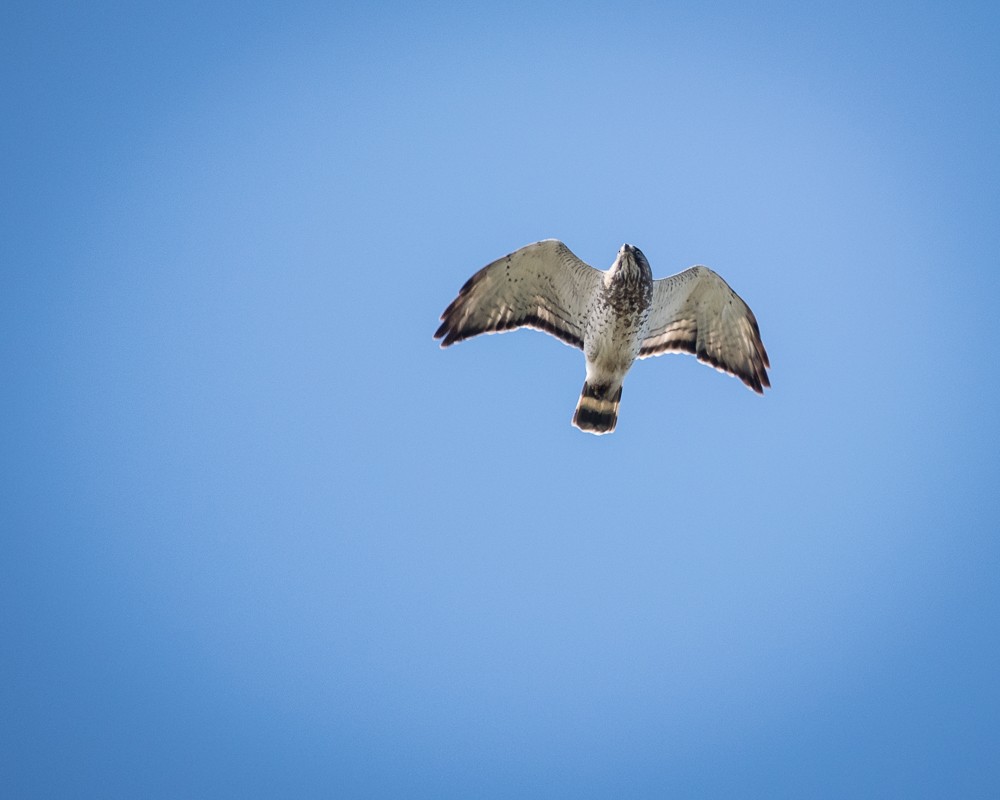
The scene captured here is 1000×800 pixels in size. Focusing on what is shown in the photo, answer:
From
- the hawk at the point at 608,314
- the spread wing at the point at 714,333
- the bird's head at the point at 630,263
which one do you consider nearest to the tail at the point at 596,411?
the hawk at the point at 608,314

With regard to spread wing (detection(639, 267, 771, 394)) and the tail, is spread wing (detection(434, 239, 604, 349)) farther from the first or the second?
spread wing (detection(639, 267, 771, 394))

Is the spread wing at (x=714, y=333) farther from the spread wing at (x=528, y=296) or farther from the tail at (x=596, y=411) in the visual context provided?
the spread wing at (x=528, y=296)

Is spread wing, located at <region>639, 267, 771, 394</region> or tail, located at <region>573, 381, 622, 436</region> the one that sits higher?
spread wing, located at <region>639, 267, 771, 394</region>

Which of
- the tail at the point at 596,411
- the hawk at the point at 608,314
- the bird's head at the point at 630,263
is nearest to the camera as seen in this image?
the bird's head at the point at 630,263

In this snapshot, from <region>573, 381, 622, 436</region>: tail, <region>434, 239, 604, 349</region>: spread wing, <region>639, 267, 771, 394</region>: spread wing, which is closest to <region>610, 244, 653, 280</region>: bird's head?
<region>434, 239, 604, 349</region>: spread wing

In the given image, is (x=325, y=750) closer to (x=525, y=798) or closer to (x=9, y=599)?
(x=525, y=798)

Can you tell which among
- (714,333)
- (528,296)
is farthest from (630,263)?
(714,333)

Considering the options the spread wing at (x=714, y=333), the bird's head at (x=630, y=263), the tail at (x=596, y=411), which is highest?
the spread wing at (x=714, y=333)
